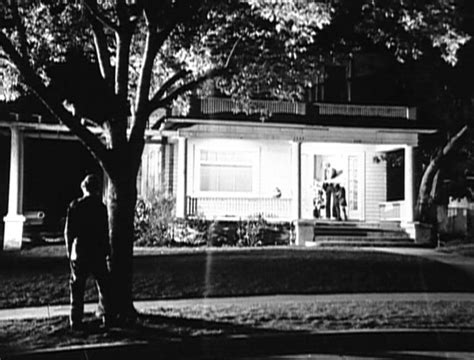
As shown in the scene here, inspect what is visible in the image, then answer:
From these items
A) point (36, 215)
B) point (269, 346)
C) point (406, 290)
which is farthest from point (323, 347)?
point (36, 215)

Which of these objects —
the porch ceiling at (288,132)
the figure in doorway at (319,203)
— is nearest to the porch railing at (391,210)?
the porch ceiling at (288,132)

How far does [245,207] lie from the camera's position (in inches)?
949

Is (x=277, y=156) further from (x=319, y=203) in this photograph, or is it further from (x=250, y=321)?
(x=250, y=321)

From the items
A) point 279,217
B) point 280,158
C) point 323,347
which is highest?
point 280,158

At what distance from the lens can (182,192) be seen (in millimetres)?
Answer: 22188

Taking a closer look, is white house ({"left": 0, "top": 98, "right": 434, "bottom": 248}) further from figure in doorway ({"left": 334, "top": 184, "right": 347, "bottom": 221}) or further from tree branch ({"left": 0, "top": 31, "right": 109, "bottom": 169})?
tree branch ({"left": 0, "top": 31, "right": 109, "bottom": 169})

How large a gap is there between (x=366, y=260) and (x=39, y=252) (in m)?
7.72

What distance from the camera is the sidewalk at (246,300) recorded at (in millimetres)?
11080

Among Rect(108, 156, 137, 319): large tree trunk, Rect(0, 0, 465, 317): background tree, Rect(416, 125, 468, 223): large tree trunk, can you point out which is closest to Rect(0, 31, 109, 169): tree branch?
Rect(0, 0, 465, 317): background tree

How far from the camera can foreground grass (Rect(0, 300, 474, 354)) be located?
9.16m

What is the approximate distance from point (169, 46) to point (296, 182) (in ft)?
35.3

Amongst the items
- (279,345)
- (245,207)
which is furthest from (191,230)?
(279,345)

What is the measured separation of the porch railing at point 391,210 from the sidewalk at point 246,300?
441 inches

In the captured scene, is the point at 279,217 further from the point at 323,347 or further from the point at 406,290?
the point at 323,347
